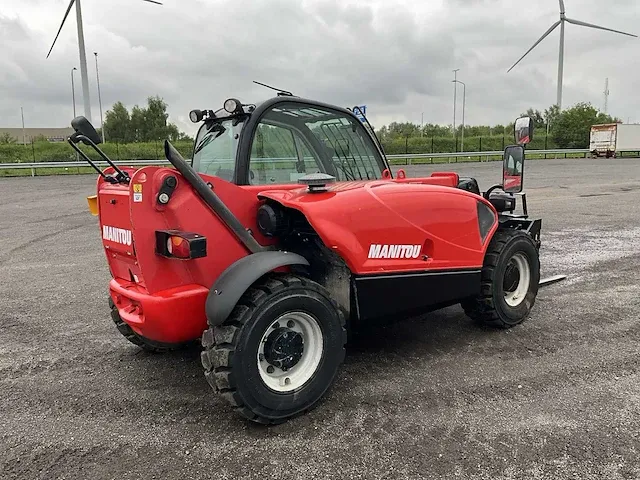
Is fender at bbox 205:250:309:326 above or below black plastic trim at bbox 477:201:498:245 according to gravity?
below

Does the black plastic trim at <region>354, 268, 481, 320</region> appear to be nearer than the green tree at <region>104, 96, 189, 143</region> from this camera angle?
Yes

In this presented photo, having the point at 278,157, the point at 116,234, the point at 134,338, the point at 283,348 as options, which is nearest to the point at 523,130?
the point at 278,157

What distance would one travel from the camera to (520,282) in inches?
188

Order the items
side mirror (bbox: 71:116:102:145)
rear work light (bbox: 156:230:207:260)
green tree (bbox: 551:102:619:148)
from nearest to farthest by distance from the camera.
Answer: rear work light (bbox: 156:230:207:260)
side mirror (bbox: 71:116:102:145)
green tree (bbox: 551:102:619:148)

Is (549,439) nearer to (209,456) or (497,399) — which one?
(497,399)

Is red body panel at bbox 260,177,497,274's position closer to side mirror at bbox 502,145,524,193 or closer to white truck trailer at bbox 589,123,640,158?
side mirror at bbox 502,145,524,193

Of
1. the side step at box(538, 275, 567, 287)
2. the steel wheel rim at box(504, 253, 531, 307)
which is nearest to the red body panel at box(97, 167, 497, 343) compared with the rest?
the steel wheel rim at box(504, 253, 531, 307)

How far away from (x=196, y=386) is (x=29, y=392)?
1.14m

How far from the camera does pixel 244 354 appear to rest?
9.59ft

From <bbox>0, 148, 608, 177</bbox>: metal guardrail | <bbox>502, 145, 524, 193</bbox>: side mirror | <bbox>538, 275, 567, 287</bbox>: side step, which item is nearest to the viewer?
<bbox>502, 145, 524, 193</bbox>: side mirror

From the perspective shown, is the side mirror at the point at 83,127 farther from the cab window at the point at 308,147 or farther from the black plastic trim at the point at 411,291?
the black plastic trim at the point at 411,291

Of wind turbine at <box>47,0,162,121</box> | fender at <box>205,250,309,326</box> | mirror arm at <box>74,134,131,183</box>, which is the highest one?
wind turbine at <box>47,0,162,121</box>

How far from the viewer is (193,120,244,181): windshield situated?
144 inches

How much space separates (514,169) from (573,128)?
4989 centimetres
